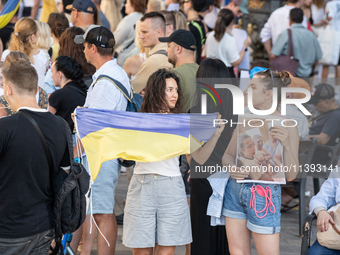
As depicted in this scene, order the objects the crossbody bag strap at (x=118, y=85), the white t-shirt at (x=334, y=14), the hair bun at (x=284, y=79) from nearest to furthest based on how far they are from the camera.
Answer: the hair bun at (x=284, y=79), the crossbody bag strap at (x=118, y=85), the white t-shirt at (x=334, y=14)

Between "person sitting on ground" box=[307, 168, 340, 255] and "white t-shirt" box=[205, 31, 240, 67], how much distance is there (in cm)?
408

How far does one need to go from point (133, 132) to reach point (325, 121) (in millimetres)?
3633

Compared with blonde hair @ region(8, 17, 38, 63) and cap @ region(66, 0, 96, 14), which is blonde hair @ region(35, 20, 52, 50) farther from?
cap @ region(66, 0, 96, 14)

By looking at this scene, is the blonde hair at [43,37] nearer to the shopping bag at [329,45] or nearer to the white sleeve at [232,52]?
the white sleeve at [232,52]

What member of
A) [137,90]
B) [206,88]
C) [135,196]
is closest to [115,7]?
[137,90]

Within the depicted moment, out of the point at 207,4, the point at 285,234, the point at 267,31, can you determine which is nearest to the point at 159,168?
the point at 285,234

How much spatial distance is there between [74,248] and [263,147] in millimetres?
2137

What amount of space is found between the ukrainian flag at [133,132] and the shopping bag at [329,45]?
6.35 metres

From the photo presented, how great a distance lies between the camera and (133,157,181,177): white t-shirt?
3502 millimetres

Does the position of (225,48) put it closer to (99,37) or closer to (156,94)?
(99,37)

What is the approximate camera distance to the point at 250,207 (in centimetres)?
320

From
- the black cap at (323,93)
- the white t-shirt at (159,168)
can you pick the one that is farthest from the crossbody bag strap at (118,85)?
the black cap at (323,93)

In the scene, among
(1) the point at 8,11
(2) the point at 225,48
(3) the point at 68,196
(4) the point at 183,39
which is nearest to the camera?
(3) the point at 68,196

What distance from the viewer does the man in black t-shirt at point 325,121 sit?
603 cm
